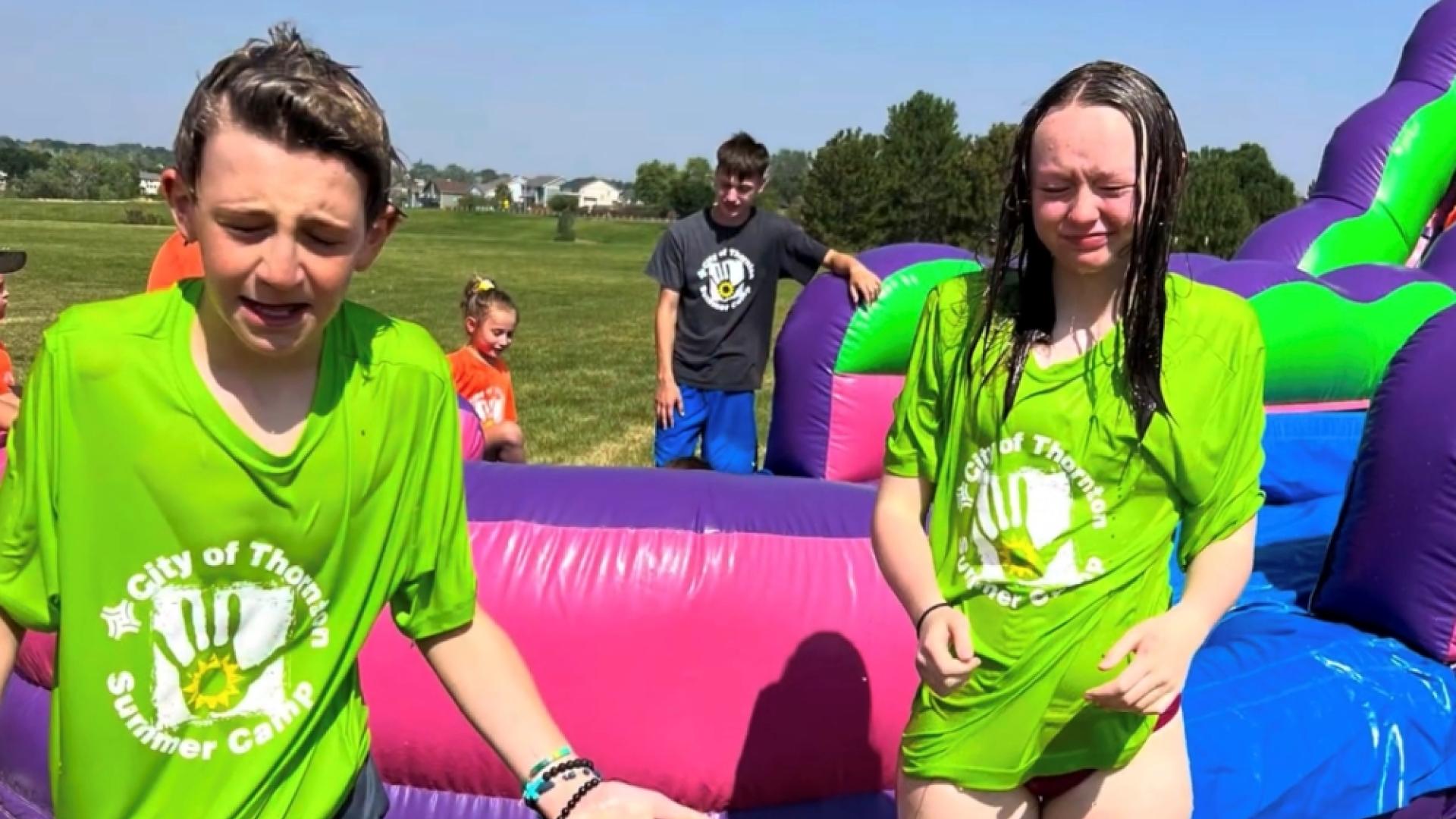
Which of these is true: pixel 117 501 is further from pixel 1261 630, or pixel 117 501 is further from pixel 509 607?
pixel 1261 630

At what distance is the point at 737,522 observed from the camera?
267 centimetres

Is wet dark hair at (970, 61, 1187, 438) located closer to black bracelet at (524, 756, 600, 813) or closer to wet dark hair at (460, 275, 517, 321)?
black bracelet at (524, 756, 600, 813)

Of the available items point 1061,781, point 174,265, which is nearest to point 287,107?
point 1061,781

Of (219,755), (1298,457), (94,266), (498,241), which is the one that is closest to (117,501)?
(219,755)

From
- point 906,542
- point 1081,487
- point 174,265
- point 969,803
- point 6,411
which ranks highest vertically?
point 174,265

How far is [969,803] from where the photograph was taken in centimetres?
178

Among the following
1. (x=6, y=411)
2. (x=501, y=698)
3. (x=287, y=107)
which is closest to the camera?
(x=287, y=107)

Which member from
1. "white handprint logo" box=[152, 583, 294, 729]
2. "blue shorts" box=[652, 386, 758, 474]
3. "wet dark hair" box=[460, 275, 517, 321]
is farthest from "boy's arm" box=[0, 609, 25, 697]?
"wet dark hair" box=[460, 275, 517, 321]

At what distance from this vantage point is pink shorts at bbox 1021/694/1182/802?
1.79 m

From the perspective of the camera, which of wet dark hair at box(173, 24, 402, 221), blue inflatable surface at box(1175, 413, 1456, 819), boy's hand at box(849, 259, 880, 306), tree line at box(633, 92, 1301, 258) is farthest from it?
tree line at box(633, 92, 1301, 258)

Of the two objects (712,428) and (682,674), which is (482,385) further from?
(682,674)

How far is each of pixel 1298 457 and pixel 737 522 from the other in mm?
2374

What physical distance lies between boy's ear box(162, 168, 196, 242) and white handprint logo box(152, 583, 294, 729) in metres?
0.35

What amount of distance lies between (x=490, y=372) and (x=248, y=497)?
401 cm
